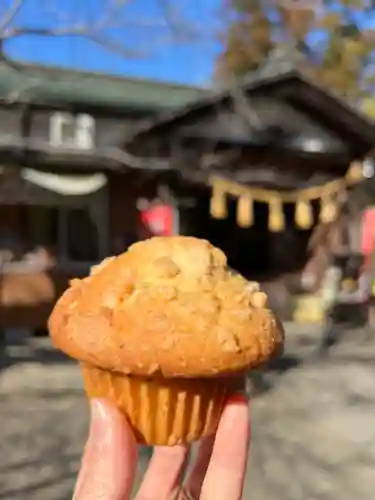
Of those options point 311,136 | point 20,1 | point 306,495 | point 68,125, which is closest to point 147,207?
point 68,125

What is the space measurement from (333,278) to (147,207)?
494cm

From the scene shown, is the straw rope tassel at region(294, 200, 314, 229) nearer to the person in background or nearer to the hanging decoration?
the hanging decoration

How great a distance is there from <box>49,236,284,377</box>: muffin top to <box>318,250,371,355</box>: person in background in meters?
9.32

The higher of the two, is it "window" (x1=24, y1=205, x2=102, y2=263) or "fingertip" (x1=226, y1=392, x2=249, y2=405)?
"fingertip" (x1=226, y1=392, x2=249, y2=405)

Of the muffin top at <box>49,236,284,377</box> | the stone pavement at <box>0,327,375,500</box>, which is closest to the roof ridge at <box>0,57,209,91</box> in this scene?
the stone pavement at <box>0,327,375,500</box>

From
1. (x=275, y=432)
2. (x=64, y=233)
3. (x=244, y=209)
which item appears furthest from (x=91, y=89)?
(x=275, y=432)

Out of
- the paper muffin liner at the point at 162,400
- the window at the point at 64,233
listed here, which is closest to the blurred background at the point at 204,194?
the window at the point at 64,233

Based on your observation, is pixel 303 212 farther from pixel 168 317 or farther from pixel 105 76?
pixel 168 317

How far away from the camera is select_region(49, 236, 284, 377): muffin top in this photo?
2275 millimetres

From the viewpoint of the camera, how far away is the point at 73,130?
17.4 meters

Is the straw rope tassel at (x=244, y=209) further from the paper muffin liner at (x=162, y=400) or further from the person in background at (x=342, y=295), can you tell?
the paper muffin liner at (x=162, y=400)

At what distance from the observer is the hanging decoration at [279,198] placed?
1442 centimetres

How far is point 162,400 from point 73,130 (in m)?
15.5

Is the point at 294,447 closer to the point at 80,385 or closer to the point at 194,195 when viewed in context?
the point at 80,385
